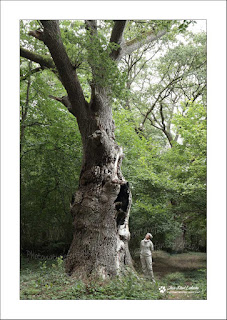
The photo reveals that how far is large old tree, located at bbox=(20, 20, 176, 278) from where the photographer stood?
4336mm

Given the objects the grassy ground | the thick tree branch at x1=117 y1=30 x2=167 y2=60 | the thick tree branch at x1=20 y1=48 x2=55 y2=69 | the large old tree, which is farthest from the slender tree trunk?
the thick tree branch at x1=117 y1=30 x2=167 y2=60

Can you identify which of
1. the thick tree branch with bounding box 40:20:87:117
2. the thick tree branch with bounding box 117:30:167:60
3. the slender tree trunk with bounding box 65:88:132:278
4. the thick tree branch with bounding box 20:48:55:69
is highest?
the thick tree branch with bounding box 117:30:167:60

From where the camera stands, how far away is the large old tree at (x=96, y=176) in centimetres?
434

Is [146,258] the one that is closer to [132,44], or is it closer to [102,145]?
[102,145]

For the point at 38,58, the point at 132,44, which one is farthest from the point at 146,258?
the point at 132,44

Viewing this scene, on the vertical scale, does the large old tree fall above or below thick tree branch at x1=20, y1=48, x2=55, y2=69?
below

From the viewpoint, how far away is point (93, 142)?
474 centimetres

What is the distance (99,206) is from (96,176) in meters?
0.50

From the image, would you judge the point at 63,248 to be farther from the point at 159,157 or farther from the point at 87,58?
the point at 87,58

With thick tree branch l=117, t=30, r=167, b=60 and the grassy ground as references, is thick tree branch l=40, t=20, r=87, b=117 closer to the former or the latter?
thick tree branch l=117, t=30, r=167, b=60

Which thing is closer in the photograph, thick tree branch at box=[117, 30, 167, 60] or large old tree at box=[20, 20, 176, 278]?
large old tree at box=[20, 20, 176, 278]
